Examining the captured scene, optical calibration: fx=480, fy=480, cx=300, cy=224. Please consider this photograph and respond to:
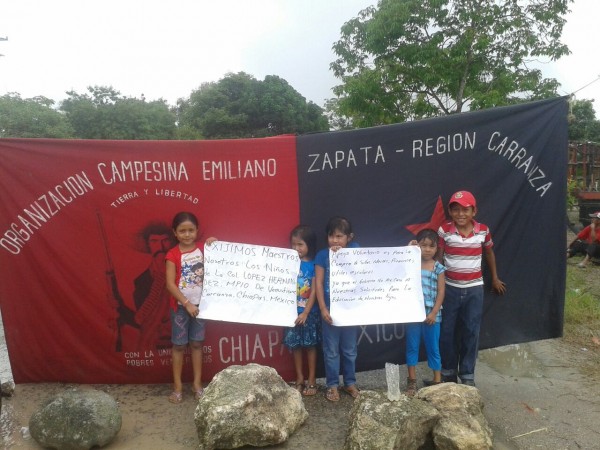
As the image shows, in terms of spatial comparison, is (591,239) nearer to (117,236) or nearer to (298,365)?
(298,365)

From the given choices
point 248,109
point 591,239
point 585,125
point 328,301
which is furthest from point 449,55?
point 248,109

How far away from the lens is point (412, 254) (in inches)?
135

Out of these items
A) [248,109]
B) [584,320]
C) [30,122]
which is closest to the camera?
[584,320]

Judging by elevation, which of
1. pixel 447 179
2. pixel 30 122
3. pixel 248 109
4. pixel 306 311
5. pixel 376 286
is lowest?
pixel 306 311

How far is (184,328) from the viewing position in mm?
3490

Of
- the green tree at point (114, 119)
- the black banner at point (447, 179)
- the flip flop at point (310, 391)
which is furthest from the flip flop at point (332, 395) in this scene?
the green tree at point (114, 119)

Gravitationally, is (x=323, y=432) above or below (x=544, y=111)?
below

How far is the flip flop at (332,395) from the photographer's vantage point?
351cm

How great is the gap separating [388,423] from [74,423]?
1851 millimetres

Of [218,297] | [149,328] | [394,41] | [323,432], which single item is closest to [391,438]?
[323,432]

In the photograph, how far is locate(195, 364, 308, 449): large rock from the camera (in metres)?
2.83

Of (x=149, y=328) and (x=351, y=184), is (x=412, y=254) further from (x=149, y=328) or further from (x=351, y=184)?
(x=149, y=328)

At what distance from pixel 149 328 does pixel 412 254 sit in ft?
6.85

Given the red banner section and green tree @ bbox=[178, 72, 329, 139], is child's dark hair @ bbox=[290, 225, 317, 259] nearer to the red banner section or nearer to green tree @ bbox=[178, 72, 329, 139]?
the red banner section
